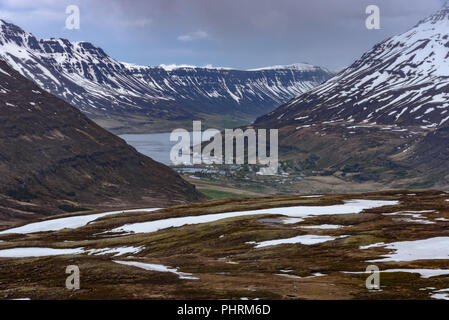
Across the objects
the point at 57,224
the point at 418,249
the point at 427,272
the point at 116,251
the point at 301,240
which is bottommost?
the point at 427,272

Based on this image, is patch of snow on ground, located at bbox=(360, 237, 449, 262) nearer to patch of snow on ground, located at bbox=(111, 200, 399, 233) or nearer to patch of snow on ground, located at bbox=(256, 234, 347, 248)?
patch of snow on ground, located at bbox=(256, 234, 347, 248)

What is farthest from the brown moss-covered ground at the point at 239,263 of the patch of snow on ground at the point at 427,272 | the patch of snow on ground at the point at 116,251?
the patch of snow on ground at the point at 116,251

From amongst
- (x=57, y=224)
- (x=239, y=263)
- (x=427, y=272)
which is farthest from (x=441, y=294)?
(x=57, y=224)

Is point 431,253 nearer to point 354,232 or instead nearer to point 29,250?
point 354,232

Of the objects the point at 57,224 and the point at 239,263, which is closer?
the point at 239,263

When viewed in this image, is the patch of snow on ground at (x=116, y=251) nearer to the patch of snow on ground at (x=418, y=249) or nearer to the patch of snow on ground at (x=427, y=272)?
the patch of snow on ground at (x=418, y=249)

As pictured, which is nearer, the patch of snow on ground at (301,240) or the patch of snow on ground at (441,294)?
the patch of snow on ground at (441,294)

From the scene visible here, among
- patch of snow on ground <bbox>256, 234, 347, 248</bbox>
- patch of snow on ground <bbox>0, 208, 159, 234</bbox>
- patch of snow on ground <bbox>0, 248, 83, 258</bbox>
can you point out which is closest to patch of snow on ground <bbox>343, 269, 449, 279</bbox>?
patch of snow on ground <bbox>256, 234, 347, 248</bbox>

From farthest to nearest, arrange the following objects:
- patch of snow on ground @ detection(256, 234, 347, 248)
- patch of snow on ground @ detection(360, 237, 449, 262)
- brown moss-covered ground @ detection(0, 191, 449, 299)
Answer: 1. patch of snow on ground @ detection(256, 234, 347, 248)
2. patch of snow on ground @ detection(360, 237, 449, 262)
3. brown moss-covered ground @ detection(0, 191, 449, 299)

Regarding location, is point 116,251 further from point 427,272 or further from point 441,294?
point 441,294
